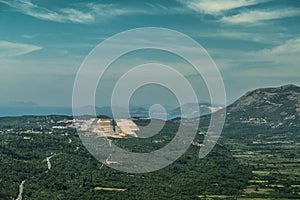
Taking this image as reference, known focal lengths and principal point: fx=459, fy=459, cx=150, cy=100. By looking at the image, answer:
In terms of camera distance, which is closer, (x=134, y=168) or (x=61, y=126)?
(x=134, y=168)

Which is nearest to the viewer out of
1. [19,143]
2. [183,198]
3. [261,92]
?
[183,198]

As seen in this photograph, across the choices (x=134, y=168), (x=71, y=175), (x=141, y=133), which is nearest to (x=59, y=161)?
(x=71, y=175)

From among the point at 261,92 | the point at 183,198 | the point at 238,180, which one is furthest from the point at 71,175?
the point at 261,92

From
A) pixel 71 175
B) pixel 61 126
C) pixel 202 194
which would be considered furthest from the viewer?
pixel 61 126

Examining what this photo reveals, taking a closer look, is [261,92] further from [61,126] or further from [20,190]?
[20,190]

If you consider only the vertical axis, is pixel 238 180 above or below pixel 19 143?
below

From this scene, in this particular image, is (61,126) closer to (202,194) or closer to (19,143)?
(19,143)

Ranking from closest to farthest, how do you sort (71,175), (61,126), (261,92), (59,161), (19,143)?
1. (71,175)
2. (59,161)
3. (19,143)
4. (61,126)
5. (261,92)

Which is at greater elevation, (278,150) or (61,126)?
(61,126)

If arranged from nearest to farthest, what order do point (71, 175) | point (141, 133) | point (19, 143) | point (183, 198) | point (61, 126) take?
point (183, 198) → point (71, 175) → point (19, 143) → point (141, 133) → point (61, 126)
